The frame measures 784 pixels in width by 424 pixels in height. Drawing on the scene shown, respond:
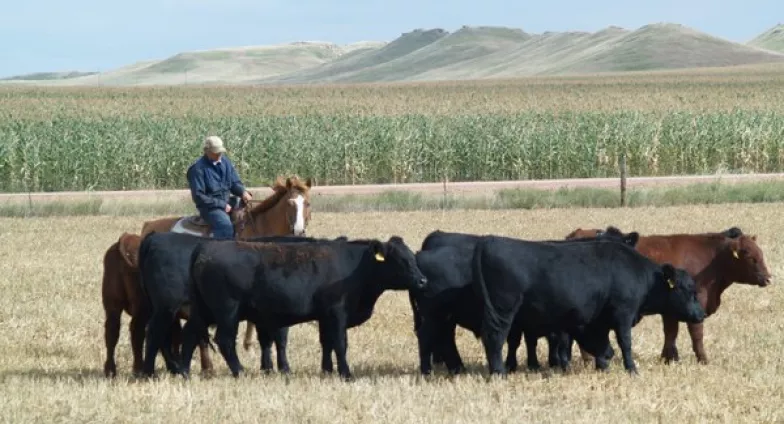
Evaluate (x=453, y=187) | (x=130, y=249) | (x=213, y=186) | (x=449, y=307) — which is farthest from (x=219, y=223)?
(x=453, y=187)

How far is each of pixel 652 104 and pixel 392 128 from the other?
32866 millimetres

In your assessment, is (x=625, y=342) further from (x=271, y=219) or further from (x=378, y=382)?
(x=271, y=219)

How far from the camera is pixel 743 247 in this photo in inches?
512

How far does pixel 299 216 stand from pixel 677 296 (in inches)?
168

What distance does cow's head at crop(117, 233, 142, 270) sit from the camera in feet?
40.4

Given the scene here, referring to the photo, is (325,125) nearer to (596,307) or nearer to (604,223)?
(604,223)

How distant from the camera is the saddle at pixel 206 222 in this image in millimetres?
14375

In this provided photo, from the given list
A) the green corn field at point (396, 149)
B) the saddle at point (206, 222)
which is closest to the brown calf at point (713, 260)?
Result: the saddle at point (206, 222)

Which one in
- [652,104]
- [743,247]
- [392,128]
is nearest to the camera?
[743,247]

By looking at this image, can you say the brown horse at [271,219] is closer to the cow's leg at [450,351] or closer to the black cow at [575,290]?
the cow's leg at [450,351]

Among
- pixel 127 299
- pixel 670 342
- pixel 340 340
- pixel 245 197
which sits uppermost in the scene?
pixel 245 197

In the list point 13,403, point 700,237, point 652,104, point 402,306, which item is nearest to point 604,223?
point 402,306

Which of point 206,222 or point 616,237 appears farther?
point 206,222

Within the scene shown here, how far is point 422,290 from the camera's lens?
11938 mm
